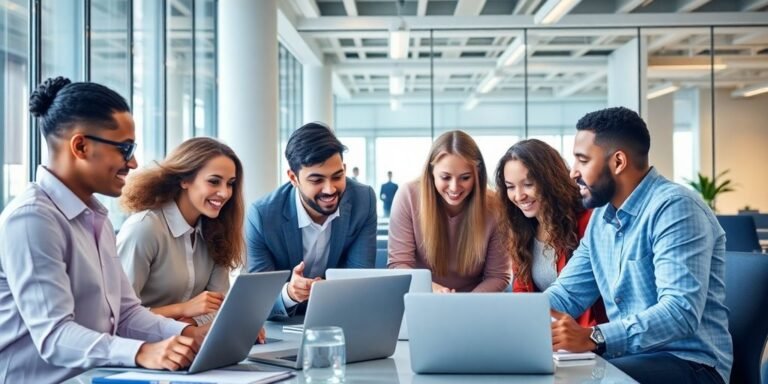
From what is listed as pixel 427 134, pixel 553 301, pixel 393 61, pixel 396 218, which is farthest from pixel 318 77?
pixel 553 301

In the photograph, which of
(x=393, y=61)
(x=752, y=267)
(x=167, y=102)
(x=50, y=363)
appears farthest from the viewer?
(x=393, y=61)

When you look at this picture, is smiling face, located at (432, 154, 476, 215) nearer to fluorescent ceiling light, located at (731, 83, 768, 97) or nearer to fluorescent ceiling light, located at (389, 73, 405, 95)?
fluorescent ceiling light, located at (731, 83, 768, 97)

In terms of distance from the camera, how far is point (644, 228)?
2289 millimetres

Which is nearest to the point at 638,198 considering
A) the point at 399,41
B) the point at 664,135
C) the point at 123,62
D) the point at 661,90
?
the point at 123,62

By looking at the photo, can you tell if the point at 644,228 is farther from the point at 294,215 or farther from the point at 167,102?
the point at 167,102

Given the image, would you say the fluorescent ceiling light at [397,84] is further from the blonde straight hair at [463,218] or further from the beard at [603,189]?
the beard at [603,189]

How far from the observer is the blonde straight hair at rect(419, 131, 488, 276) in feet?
10.6

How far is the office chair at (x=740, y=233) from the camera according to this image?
5.02 meters

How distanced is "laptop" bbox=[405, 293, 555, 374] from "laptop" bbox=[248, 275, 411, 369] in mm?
174

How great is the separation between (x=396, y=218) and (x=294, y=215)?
514mm

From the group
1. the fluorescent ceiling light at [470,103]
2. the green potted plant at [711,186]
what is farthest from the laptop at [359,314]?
the fluorescent ceiling light at [470,103]

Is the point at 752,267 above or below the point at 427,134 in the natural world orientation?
below

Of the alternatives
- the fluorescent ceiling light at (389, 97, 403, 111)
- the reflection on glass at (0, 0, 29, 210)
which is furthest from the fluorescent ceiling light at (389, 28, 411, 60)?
the reflection on glass at (0, 0, 29, 210)

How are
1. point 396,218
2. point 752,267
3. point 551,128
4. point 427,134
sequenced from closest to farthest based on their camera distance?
point 752,267 → point 396,218 → point 551,128 → point 427,134
